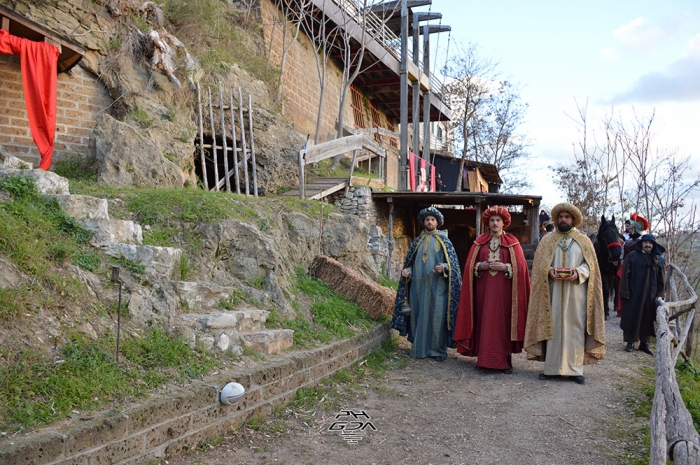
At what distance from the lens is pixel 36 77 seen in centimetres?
774

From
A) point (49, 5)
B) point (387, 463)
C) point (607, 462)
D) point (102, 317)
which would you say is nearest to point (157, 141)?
point (49, 5)

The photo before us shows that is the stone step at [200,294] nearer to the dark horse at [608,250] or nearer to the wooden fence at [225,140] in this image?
the wooden fence at [225,140]

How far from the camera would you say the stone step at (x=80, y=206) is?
16.5 feet

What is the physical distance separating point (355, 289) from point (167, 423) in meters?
4.23

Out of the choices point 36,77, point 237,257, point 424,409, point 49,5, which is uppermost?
point 49,5

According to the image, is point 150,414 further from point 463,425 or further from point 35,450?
point 463,425

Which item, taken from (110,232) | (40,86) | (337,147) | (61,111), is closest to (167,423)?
(110,232)

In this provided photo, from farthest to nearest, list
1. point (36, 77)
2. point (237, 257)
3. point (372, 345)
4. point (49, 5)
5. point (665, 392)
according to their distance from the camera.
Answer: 1. point (49, 5)
2. point (36, 77)
3. point (372, 345)
4. point (237, 257)
5. point (665, 392)

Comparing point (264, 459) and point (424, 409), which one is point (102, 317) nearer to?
point (264, 459)

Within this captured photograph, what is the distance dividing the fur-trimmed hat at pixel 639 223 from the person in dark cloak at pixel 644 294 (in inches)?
32.9

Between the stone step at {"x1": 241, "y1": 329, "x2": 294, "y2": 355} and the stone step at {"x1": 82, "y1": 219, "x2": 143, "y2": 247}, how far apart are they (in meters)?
1.44

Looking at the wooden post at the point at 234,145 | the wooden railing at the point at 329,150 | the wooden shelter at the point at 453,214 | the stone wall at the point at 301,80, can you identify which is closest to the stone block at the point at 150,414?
the wooden post at the point at 234,145

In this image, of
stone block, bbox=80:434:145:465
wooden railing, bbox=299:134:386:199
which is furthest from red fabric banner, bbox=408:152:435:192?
stone block, bbox=80:434:145:465

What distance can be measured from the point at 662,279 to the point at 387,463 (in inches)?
235
